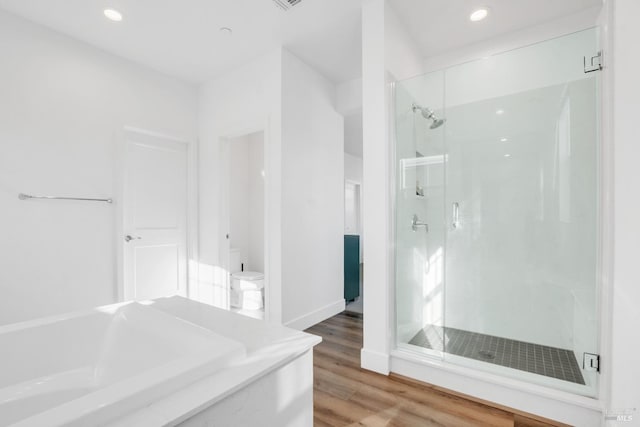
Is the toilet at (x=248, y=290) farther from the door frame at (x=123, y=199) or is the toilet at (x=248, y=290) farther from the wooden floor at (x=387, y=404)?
the wooden floor at (x=387, y=404)

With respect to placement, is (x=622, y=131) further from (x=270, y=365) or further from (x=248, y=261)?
(x=248, y=261)

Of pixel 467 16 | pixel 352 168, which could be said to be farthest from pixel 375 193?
pixel 352 168

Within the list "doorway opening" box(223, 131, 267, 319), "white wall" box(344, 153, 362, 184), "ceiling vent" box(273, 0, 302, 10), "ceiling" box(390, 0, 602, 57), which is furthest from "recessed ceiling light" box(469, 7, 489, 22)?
"white wall" box(344, 153, 362, 184)

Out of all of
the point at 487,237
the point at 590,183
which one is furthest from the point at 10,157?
the point at 590,183

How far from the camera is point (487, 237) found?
2436mm

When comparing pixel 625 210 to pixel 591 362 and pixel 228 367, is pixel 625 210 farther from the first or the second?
pixel 228 367

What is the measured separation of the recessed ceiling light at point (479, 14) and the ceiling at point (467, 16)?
1.1 inches

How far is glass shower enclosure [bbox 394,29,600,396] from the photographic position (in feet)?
6.28

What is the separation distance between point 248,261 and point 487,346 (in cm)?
321

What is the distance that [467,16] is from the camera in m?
2.34

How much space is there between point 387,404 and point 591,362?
1104 mm

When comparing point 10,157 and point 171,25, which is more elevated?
point 171,25

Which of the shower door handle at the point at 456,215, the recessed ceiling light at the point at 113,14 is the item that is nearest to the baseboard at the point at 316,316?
the shower door handle at the point at 456,215

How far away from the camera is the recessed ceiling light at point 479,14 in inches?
89.5
